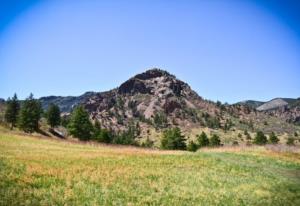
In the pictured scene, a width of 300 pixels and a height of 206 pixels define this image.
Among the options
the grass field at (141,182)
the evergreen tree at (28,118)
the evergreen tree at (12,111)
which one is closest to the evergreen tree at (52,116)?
the evergreen tree at (12,111)

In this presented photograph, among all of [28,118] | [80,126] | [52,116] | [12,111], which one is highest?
[12,111]

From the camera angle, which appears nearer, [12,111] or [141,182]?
[141,182]

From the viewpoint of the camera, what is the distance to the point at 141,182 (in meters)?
25.0

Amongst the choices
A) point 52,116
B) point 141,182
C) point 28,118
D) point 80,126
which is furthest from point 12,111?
point 141,182

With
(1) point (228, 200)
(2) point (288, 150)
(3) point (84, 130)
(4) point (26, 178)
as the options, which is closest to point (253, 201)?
(1) point (228, 200)

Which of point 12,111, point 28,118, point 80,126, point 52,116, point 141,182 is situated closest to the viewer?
point 141,182

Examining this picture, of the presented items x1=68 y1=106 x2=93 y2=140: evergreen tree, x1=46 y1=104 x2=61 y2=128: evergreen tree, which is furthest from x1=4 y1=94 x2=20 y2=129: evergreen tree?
x1=68 y1=106 x2=93 y2=140: evergreen tree

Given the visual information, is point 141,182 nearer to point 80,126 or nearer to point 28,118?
point 80,126

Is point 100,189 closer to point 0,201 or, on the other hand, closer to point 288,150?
point 0,201

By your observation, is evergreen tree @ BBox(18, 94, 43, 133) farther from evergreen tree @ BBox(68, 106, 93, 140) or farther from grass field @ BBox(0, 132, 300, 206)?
grass field @ BBox(0, 132, 300, 206)

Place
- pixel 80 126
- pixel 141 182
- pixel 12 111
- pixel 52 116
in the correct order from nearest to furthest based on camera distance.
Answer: pixel 141 182 → pixel 80 126 → pixel 12 111 → pixel 52 116

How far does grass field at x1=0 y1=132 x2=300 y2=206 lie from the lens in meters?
19.8

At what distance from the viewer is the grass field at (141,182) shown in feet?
64.8

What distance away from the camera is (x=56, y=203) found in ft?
58.7
